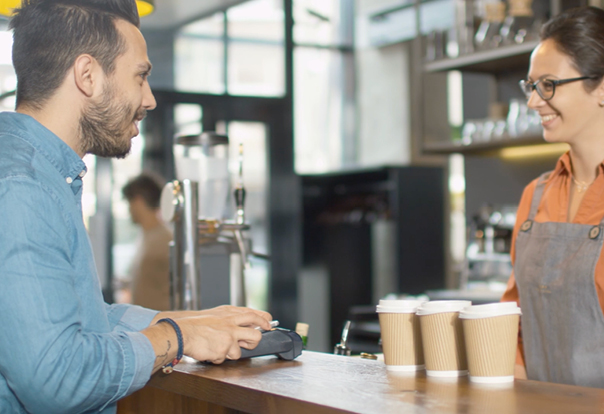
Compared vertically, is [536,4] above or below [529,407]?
above

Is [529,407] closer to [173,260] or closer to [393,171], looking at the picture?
[173,260]

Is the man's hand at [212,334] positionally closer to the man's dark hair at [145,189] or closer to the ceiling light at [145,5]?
the ceiling light at [145,5]

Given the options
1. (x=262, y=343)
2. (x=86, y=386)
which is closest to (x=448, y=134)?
(x=262, y=343)

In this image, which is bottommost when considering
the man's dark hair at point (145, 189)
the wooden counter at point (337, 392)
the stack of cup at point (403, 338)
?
the wooden counter at point (337, 392)

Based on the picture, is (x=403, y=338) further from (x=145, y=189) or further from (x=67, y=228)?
(x=145, y=189)

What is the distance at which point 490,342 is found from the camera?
132 centimetres

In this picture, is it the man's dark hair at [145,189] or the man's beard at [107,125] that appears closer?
the man's beard at [107,125]

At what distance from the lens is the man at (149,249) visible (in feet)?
13.5

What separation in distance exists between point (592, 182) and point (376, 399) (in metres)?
1.09

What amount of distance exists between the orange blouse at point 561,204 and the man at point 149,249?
7.65 ft

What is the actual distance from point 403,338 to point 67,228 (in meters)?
0.66

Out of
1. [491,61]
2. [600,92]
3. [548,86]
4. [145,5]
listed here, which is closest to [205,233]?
[548,86]

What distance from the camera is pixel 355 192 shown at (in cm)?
658

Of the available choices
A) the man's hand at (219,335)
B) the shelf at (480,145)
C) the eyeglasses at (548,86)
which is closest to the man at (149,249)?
the shelf at (480,145)
